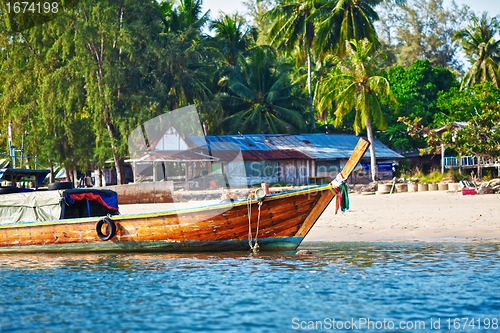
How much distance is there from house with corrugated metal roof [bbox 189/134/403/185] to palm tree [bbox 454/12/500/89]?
41.6 feet

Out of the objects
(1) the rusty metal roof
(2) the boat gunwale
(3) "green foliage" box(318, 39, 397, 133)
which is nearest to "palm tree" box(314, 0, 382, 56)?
(3) "green foliage" box(318, 39, 397, 133)

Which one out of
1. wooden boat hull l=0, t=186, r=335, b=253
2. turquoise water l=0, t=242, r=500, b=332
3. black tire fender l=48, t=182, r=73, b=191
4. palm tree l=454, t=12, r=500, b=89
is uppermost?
palm tree l=454, t=12, r=500, b=89

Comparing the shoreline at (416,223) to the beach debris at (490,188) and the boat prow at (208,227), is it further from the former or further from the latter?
the boat prow at (208,227)

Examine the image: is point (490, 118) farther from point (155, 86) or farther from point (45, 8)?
point (45, 8)

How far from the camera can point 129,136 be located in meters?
34.1

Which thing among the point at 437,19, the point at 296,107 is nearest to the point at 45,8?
the point at 296,107

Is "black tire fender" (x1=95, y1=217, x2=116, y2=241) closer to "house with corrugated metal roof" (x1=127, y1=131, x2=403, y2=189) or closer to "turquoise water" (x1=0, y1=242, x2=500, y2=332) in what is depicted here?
"turquoise water" (x1=0, y1=242, x2=500, y2=332)

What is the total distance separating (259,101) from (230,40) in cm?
756

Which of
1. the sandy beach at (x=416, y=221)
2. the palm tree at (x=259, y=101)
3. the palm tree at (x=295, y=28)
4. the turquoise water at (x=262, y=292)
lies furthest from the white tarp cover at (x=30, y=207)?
the palm tree at (x=295, y=28)

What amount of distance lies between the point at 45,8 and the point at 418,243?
30573 millimetres

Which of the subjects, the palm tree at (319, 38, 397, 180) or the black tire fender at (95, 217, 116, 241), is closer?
the black tire fender at (95, 217, 116, 241)

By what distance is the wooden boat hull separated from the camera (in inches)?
428

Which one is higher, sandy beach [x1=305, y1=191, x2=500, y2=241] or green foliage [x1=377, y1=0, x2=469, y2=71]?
green foliage [x1=377, y1=0, x2=469, y2=71]

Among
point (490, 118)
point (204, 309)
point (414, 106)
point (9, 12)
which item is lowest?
point (204, 309)
